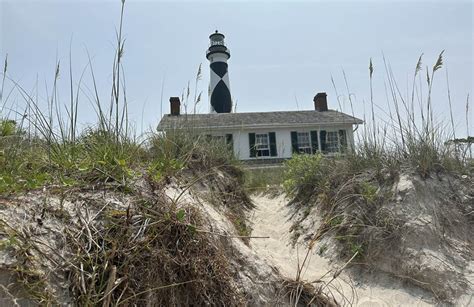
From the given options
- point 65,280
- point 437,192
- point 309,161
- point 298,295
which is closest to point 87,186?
point 65,280

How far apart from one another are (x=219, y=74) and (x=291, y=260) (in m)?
25.4

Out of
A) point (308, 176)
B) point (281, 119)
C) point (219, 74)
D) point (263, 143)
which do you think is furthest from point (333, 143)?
point (219, 74)

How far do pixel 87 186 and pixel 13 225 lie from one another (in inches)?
24.1

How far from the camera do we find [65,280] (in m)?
1.63

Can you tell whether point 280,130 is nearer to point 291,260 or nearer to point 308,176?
point 308,176

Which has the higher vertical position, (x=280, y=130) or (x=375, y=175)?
(x=280, y=130)

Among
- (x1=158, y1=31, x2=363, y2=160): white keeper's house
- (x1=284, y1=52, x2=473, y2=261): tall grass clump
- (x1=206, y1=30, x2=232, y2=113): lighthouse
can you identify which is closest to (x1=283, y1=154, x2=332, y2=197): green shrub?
(x1=284, y1=52, x2=473, y2=261): tall grass clump

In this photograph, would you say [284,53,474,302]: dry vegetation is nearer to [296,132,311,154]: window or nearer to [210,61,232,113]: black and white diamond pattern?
[296,132,311,154]: window

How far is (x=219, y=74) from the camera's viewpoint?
27.6 metres

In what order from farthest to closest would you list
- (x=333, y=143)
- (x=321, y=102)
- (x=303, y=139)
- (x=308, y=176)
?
(x=321, y=102), (x=303, y=139), (x=333, y=143), (x=308, y=176)

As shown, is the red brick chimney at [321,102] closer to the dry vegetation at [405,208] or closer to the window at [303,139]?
→ the window at [303,139]

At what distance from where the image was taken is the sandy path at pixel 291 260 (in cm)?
294

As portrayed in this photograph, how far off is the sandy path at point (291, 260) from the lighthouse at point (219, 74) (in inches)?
820

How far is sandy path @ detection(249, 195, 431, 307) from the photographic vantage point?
9.65 ft
